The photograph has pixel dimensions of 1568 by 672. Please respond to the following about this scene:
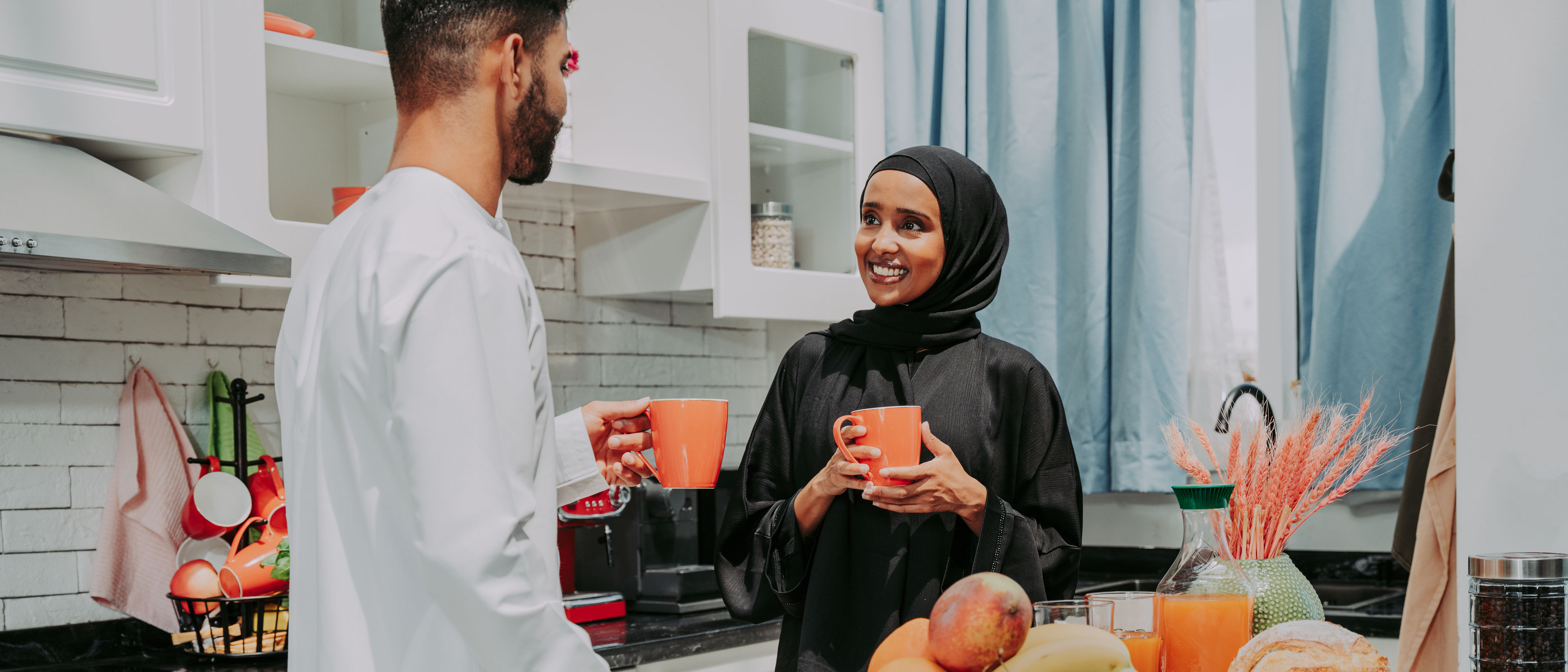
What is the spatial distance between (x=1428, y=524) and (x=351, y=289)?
1.52m

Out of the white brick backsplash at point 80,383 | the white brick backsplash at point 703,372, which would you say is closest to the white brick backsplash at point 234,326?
the white brick backsplash at point 80,383

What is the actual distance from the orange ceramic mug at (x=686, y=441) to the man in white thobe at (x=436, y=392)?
0.32 metres

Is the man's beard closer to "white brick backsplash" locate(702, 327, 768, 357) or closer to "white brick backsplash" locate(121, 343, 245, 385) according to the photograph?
"white brick backsplash" locate(121, 343, 245, 385)

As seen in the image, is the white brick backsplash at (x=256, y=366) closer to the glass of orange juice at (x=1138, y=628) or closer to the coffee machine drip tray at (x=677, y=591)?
the coffee machine drip tray at (x=677, y=591)

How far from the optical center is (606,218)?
281 cm

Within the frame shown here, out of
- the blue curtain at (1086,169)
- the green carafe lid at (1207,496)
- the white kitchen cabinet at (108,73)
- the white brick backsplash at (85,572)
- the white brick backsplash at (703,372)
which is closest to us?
the green carafe lid at (1207,496)

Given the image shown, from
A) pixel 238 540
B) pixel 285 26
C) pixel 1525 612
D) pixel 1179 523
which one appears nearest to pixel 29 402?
pixel 238 540

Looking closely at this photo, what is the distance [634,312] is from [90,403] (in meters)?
1.19

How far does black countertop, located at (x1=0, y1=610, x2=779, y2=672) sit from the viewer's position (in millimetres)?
1972

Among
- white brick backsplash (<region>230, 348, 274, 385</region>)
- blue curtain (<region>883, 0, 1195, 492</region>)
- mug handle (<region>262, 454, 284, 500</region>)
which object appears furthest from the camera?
blue curtain (<region>883, 0, 1195, 492</region>)

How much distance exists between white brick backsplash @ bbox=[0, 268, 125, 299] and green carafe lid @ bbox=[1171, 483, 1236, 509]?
1.82 metres

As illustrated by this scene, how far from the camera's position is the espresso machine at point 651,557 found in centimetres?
245

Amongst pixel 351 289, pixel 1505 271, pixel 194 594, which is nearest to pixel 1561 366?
pixel 1505 271

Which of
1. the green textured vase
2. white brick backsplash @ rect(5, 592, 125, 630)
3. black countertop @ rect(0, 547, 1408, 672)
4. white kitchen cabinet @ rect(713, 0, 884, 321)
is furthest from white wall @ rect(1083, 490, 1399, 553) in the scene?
white brick backsplash @ rect(5, 592, 125, 630)
